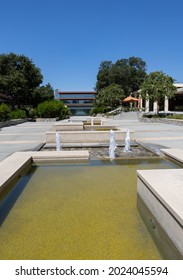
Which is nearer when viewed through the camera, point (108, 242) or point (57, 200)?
point (108, 242)

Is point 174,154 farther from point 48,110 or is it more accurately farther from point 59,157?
point 48,110

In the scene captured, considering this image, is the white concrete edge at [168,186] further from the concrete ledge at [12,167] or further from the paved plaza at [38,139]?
the paved plaza at [38,139]

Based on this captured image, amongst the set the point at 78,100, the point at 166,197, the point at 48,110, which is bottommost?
the point at 166,197

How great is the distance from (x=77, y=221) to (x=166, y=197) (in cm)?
144

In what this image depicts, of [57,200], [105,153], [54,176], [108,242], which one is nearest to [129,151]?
[105,153]

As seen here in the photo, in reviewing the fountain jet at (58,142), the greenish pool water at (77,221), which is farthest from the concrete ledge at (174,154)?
the fountain jet at (58,142)

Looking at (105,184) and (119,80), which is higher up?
(119,80)

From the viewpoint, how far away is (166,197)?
3.68m

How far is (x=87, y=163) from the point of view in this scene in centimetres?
798

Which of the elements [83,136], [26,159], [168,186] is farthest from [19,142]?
[168,186]

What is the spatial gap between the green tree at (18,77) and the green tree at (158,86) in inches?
809
